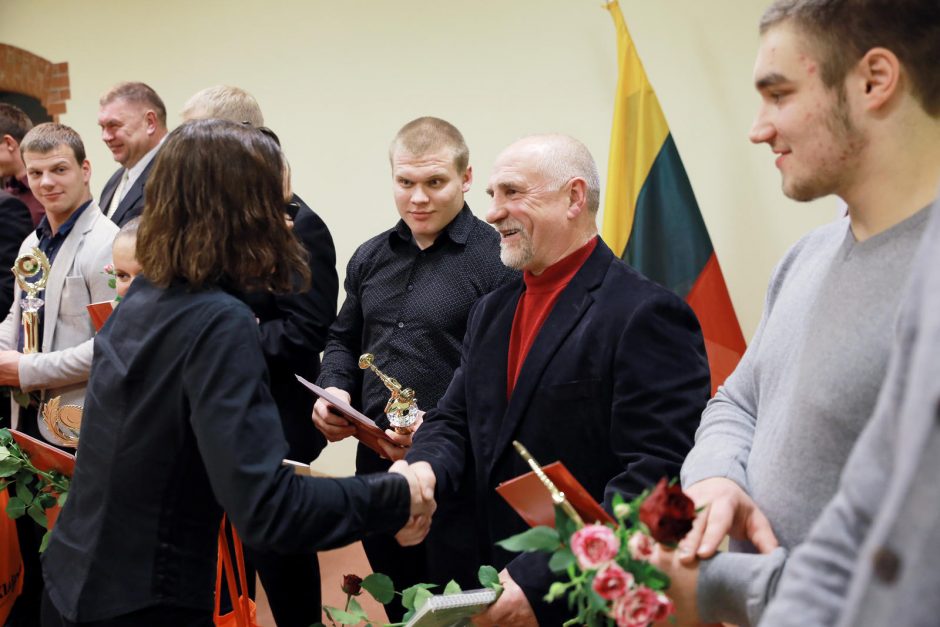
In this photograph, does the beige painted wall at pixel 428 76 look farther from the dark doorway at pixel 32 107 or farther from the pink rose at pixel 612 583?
the pink rose at pixel 612 583

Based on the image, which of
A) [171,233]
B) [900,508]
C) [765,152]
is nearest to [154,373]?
[171,233]

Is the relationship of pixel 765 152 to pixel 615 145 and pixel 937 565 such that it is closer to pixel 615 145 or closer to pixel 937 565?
pixel 615 145

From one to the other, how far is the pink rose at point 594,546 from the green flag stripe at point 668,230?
8.87ft

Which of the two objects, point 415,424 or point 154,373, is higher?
point 154,373

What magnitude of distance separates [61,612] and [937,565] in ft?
4.92

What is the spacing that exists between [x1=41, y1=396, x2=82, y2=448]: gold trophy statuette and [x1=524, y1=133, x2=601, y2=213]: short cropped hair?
1.70m

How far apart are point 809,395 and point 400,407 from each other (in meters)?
1.52

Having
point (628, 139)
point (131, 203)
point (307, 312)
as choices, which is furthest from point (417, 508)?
point (628, 139)

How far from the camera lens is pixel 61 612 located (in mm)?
1761

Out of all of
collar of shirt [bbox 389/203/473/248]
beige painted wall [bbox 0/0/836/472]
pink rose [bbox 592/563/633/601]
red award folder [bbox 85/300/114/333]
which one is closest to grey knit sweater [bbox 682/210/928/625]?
pink rose [bbox 592/563/633/601]

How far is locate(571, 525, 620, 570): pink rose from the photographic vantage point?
4.22ft

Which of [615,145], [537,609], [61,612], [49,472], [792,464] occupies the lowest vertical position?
[537,609]

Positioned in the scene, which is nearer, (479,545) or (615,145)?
(479,545)

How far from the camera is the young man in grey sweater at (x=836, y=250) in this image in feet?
4.31
